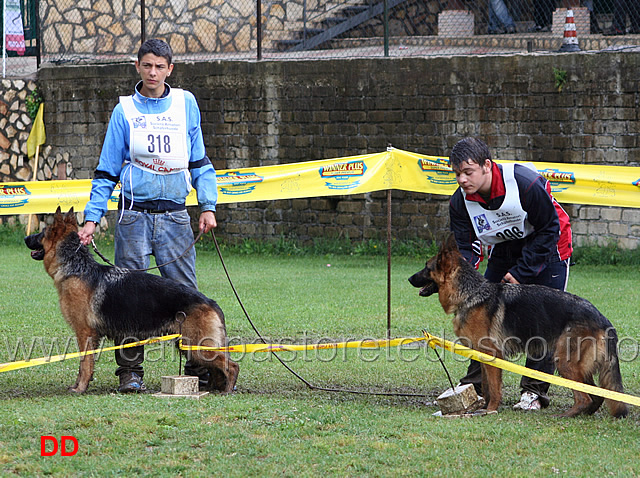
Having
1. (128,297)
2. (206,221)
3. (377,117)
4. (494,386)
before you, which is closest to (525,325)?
(494,386)

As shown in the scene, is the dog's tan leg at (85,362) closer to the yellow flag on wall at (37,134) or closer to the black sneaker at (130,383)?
the black sneaker at (130,383)

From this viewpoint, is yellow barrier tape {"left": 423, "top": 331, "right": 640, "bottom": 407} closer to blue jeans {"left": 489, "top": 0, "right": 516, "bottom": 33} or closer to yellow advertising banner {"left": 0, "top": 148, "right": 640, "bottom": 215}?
yellow advertising banner {"left": 0, "top": 148, "right": 640, "bottom": 215}

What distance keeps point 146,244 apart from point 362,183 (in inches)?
150

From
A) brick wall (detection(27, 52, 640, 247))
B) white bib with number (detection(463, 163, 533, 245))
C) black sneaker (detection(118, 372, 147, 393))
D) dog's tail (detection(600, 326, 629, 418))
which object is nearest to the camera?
dog's tail (detection(600, 326, 629, 418))

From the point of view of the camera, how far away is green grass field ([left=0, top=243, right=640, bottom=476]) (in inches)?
167

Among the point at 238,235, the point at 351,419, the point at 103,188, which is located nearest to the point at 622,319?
the point at 351,419

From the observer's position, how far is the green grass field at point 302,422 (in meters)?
4.25

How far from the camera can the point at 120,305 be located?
19.0 ft

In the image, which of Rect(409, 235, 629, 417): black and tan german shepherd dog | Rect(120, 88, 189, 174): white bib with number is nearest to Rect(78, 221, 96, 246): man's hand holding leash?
Rect(120, 88, 189, 174): white bib with number

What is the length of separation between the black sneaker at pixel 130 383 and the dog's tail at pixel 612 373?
10.5 feet

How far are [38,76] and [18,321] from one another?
30.0 ft

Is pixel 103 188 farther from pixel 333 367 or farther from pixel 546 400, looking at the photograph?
pixel 546 400

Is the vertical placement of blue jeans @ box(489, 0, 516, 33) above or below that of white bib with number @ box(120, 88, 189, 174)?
above

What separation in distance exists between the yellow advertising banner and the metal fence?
501cm
